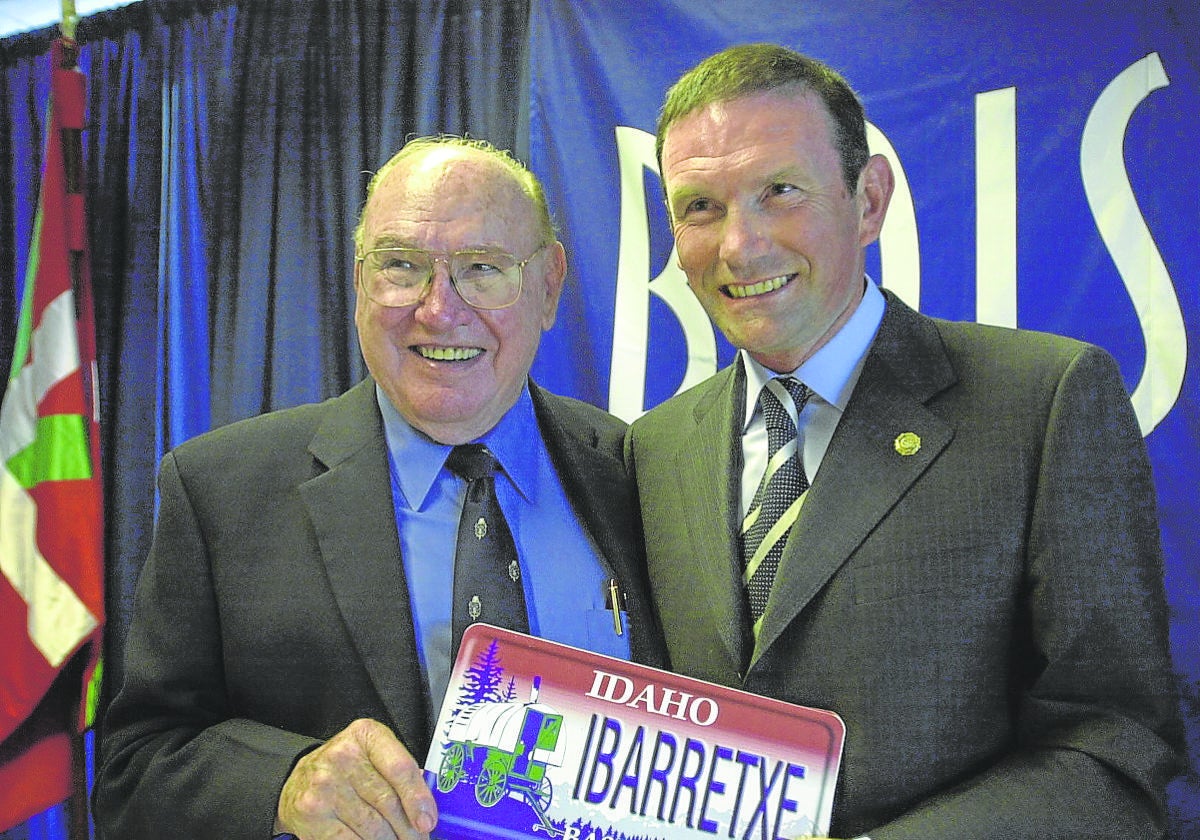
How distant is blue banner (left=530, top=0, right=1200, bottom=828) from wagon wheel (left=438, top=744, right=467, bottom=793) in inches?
61.3

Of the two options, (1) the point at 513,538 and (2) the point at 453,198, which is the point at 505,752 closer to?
(1) the point at 513,538

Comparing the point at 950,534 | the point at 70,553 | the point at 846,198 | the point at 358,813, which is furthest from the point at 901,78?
the point at 70,553

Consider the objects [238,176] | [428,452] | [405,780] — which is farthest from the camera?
[238,176]

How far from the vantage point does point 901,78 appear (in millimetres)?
2635

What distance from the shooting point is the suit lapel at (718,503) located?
5.30 feet

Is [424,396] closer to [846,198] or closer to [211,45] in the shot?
[846,198]

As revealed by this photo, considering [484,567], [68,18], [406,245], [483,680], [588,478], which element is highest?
[68,18]

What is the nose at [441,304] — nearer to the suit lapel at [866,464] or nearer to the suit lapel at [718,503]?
the suit lapel at [718,503]

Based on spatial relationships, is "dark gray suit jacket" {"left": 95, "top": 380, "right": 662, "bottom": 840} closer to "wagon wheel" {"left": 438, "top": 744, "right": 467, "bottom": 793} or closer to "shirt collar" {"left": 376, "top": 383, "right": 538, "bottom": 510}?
"shirt collar" {"left": 376, "top": 383, "right": 538, "bottom": 510}

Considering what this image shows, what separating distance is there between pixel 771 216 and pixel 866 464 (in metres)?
0.43

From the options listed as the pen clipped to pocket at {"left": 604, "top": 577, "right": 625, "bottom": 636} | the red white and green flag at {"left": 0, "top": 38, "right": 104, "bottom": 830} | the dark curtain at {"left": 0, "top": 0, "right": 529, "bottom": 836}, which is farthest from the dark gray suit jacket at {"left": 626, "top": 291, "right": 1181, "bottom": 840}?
the red white and green flag at {"left": 0, "top": 38, "right": 104, "bottom": 830}

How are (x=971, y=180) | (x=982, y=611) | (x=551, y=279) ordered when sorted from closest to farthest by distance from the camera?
(x=982, y=611), (x=551, y=279), (x=971, y=180)

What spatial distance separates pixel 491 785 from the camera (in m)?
1.41

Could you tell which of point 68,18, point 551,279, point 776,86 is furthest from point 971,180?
point 68,18
